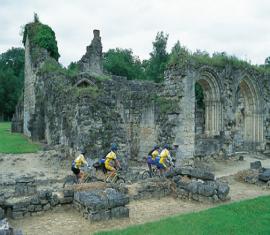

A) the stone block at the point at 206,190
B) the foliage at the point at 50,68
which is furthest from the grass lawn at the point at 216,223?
the foliage at the point at 50,68

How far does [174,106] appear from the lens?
1628 cm

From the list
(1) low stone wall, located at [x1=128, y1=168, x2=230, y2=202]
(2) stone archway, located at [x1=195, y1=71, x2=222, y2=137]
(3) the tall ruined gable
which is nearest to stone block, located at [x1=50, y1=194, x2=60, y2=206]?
(1) low stone wall, located at [x1=128, y1=168, x2=230, y2=202]

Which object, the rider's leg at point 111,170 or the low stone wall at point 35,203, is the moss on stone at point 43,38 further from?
the low stone wall at point 35,203

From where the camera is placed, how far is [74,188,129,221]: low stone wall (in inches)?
302

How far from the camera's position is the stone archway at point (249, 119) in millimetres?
20422

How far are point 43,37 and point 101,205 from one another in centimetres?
1906

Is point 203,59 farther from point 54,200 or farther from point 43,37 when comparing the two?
point 43,37

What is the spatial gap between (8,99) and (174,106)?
3970cm

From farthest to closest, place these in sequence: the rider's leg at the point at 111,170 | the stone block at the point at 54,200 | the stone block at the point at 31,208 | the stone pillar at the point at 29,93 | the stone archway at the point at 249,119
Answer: the stone pillar at the point at 29,93 → the stone archway at the point at 249,119 → the rider's leg at the point at 111,170 → the stone block at the point at 54,200 → the stone block at the point at 31,208

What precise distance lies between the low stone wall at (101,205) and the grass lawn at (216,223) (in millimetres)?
803

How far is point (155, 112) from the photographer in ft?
59.2

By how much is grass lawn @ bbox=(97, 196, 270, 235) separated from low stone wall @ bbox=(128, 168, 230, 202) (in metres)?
0.84

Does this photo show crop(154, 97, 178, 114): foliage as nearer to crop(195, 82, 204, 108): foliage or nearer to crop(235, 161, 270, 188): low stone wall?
crop(235, 161, 270, 188): low stone wall

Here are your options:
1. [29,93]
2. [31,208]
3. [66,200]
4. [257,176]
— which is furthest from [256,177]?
[29,93]
